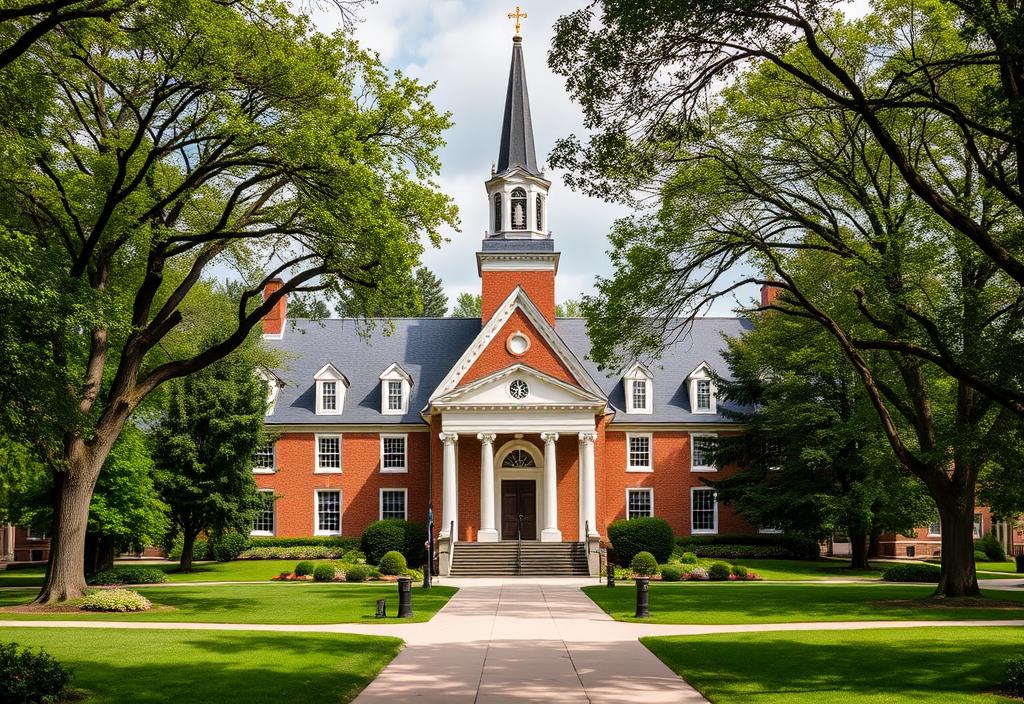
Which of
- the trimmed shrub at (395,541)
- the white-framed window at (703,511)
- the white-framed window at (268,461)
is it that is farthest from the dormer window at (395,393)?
the white-framed window at (703,511)

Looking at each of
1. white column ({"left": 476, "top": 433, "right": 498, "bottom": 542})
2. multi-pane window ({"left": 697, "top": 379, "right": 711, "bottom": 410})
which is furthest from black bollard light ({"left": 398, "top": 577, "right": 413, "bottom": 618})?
multi-pane window ({"left": 697, "top": 379, "right": 711, "bottom": 410})

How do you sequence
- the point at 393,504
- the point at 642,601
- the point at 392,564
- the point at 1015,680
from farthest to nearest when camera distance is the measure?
the point at 393,504 → the point at 392,564 → the point at 642,601 → the point at 1015,680

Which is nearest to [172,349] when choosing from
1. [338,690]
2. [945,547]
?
[338,690]

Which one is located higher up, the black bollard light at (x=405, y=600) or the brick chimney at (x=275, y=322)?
the brick chimney at (x=275, y=322)

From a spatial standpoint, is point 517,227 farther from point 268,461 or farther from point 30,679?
point 30,679

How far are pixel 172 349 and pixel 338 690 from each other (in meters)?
21.5

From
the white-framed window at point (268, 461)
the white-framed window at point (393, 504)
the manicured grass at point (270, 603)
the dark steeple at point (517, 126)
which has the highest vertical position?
the dark steeple at point (517, 126)

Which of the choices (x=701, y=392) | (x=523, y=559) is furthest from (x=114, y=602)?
(x=701, y=392)

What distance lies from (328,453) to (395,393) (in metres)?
4.19

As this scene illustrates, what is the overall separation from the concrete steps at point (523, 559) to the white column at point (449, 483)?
5.48ft

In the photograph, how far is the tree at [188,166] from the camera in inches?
797

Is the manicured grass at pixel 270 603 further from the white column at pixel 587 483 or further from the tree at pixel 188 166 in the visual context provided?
the white column at pixel 587 483

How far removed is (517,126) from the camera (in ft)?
153

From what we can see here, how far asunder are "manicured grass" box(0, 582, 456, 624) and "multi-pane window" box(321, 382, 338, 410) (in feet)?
50.0
